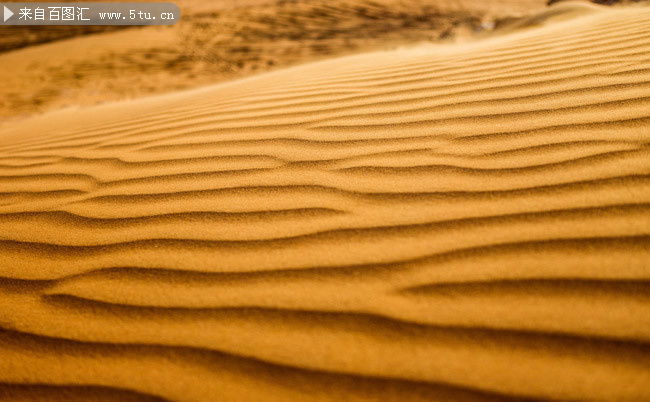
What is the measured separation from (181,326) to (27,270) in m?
0.63

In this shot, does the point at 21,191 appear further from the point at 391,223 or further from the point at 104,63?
the point at 104,63

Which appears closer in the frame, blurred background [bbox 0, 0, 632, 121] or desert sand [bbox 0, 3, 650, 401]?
desert sand [bbox 0, 3, 650, 401]

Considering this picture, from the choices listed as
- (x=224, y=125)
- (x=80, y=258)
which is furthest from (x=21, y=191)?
(x=224, y=125)

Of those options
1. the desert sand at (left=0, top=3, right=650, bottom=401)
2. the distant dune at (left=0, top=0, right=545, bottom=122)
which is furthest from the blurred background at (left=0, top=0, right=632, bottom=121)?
the desert sand at (left=0, top=3, right=650, bottom=401)

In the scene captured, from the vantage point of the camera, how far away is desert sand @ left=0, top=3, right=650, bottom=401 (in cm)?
81

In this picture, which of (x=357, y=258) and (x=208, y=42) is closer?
(x=357, y=258)

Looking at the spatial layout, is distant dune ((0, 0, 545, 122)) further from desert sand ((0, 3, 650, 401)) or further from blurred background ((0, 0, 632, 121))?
desert sand ((0, 3, 650, 401))

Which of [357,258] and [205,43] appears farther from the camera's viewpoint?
[205,43]

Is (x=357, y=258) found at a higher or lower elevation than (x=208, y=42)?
lower

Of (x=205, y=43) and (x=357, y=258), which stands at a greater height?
(x=205, y=43)

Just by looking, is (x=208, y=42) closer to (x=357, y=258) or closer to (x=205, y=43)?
(x=205, y=43)

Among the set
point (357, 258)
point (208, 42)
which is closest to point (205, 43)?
point (208, 42)

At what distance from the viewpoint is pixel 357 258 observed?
104cm

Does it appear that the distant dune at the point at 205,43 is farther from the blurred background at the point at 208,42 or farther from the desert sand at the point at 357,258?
the desert sand at the point at 357,258
